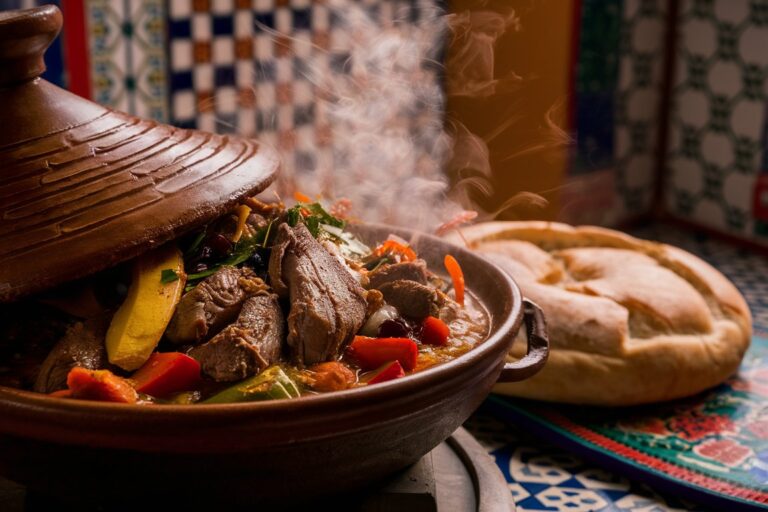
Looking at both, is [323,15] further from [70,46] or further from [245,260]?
[245,260]

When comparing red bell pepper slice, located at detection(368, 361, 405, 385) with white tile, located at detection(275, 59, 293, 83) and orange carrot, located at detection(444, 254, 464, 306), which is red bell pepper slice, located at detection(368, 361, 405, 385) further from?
white tile, located at detection(275, 59, 293, 83)

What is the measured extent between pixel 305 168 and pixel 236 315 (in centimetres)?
279

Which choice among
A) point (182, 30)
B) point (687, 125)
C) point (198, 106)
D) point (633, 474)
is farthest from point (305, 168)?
point (633, 474)

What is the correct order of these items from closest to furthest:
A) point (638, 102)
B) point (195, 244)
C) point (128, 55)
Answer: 1. point (195, 244)
2. point (128, 55)
3. point (638, 102)

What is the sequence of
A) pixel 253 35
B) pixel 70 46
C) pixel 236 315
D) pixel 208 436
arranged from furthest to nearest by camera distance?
1. pixel 253 35
2. pixel 70 46
3. pixel 236 315
4. pixel 208 436

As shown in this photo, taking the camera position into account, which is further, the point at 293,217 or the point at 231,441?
the point at 293,217

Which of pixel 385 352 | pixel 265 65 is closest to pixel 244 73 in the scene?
pixel 265 65

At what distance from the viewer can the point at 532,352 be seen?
1975mm

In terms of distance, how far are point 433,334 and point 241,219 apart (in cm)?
52

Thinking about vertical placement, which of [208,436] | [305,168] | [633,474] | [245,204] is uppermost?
[245,204]

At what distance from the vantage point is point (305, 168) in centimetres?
448

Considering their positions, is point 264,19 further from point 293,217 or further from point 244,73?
point 293,217

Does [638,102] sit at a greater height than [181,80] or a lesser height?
lesser

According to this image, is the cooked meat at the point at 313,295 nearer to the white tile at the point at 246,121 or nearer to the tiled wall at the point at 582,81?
the tiled wall at the point at 582,81
